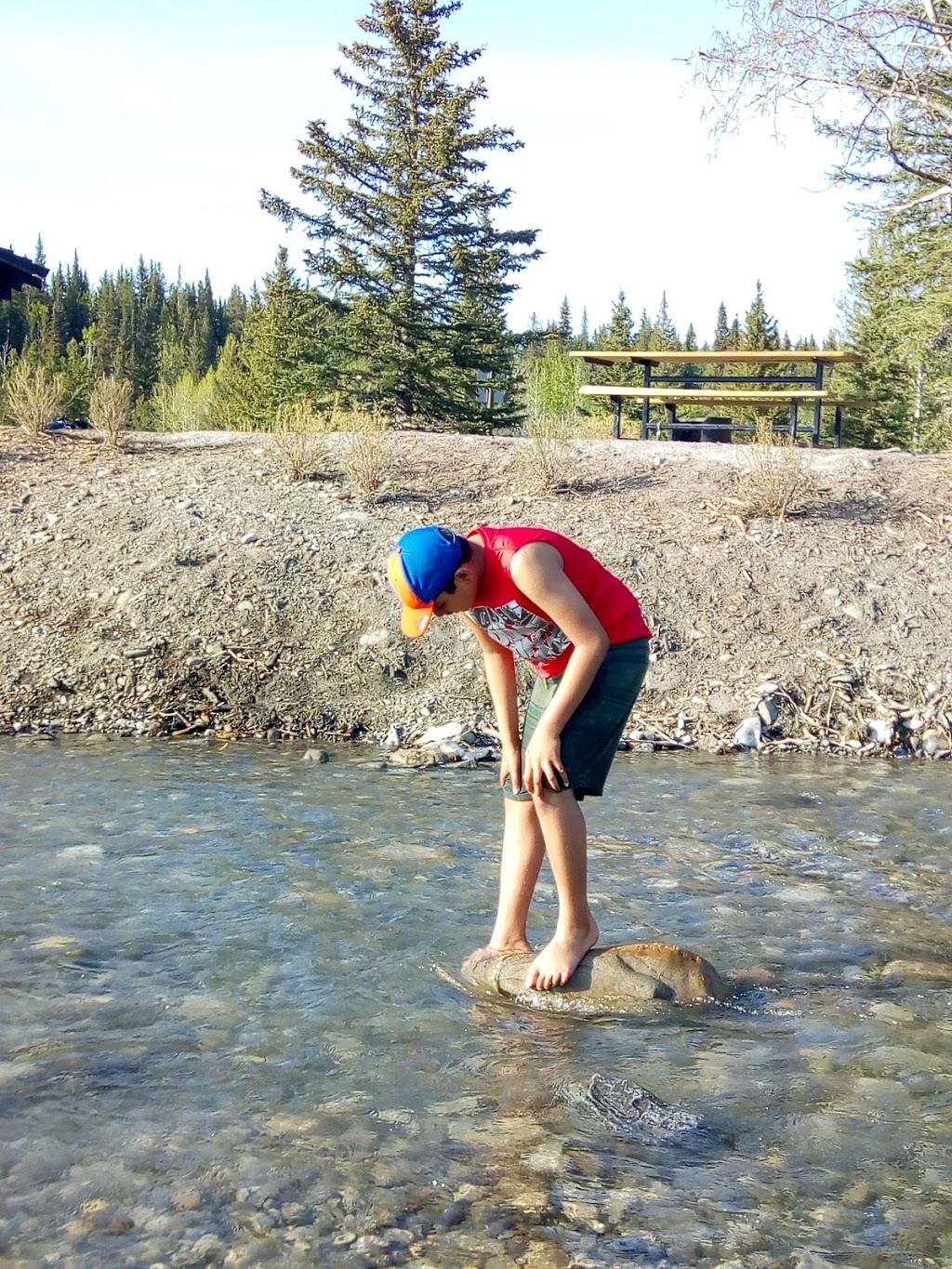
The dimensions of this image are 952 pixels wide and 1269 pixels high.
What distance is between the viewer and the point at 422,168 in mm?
18891

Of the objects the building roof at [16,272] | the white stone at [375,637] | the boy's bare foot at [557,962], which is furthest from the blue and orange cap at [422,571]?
the building roof at [16,272]

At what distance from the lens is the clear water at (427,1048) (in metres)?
2.47

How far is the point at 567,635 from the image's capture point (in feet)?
11.2

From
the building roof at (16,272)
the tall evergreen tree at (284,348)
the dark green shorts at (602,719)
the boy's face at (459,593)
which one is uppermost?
the tall evergreen tree at (284,348)

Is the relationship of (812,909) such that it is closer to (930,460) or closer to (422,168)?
(930,460)

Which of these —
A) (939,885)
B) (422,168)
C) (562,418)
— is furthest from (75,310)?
(939,885)

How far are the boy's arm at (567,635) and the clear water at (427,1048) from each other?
0.78 meters

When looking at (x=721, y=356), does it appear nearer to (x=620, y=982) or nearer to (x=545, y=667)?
(x=545, y=667)

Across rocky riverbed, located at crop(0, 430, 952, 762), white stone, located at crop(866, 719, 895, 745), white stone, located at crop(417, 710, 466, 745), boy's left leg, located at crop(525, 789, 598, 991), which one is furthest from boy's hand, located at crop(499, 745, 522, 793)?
white stone, located at crop(866, 719, 895, 745)

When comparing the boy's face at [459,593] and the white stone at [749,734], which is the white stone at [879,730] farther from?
the boy's face at [459,593]

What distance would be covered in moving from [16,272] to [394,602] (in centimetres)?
611

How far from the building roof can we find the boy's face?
9.41 m

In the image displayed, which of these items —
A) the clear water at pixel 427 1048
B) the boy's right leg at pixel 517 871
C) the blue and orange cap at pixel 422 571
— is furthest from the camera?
the boy's right leg at pixel 517 871

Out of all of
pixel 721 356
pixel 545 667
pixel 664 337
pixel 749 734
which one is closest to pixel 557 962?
pixel 545 667
